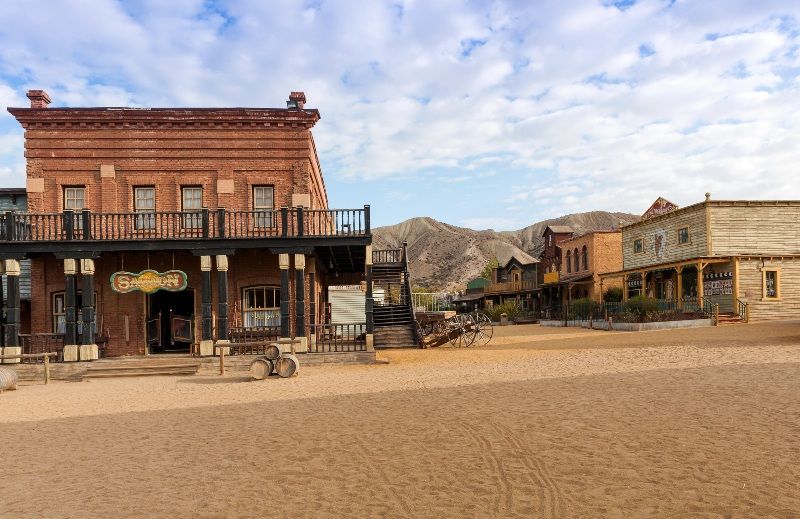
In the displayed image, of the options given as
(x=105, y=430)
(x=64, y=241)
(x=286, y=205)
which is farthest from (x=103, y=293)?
(x=105, y=430)

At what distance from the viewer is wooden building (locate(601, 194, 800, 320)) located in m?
28.3

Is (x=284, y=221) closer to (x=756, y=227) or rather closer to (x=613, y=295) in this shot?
(x=756, y=227)

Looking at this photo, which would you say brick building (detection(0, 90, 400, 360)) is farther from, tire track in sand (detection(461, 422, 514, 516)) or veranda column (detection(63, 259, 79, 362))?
tire track in sand (detection(461, 422, 514, 516))

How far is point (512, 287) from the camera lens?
5688cm

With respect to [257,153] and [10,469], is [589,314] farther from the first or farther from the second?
[10,469]

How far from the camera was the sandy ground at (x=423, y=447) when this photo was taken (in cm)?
566

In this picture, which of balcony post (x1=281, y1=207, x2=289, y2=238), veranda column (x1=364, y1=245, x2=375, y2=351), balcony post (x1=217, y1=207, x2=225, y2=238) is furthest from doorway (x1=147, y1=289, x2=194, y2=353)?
veranda column (x1=364, y1=245, x2=375, y2=351)

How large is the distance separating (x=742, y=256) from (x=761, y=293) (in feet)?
6.42

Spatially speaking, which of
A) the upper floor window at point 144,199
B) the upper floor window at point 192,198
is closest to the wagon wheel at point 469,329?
the upper floor window at point 192,198

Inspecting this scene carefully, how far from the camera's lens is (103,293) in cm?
1912

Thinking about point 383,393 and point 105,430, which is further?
point 383,393

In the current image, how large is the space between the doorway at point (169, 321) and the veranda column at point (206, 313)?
1218mm

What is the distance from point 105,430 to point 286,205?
11321mm

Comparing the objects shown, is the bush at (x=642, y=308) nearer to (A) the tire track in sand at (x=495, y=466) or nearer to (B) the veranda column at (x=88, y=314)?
(A) the tire track in sand at (x=495, y=466)
